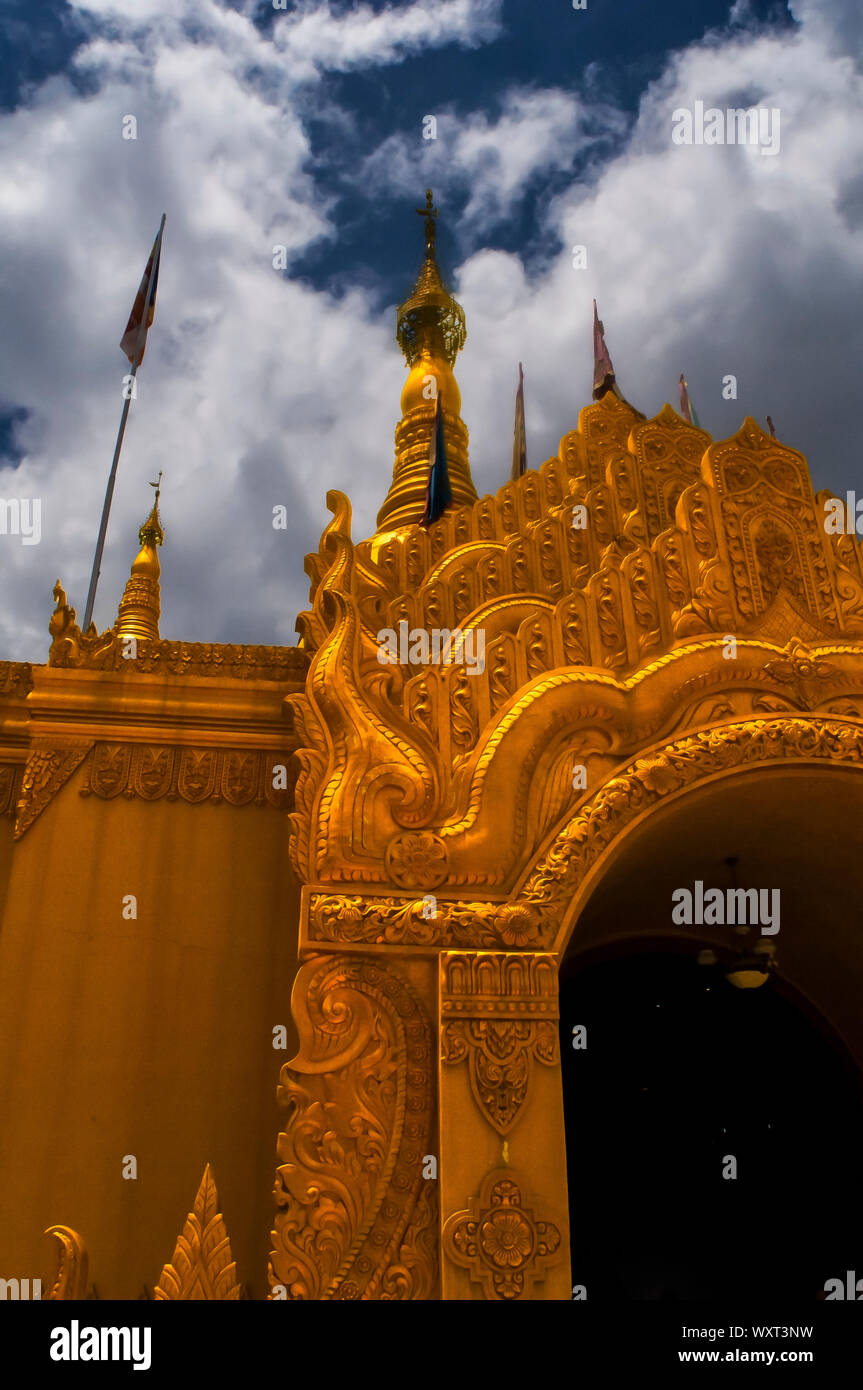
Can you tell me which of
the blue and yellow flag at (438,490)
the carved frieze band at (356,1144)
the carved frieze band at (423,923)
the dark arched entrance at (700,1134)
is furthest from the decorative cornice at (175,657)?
the dark arched entrance at (700,1134)

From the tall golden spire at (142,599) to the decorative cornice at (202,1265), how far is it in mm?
8983

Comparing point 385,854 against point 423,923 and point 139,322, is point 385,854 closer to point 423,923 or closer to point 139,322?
point 423,923

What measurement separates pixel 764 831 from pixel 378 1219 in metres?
3.63

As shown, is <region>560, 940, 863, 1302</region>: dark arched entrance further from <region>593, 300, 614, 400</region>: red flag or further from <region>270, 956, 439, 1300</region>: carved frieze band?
<region>593, 300, 614, 400</region>: red flag

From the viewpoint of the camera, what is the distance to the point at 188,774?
7.81m

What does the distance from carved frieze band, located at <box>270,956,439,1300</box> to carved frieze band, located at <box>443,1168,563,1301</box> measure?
204 millimetres

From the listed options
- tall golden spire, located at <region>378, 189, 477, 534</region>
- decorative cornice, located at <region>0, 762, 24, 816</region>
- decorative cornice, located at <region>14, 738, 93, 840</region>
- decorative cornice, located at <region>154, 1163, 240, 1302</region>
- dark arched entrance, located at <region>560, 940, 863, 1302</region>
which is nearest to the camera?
decorative cornice, located at <region>154, 1163, 240, 1302</region>

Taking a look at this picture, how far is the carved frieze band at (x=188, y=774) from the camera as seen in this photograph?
25.3 ft

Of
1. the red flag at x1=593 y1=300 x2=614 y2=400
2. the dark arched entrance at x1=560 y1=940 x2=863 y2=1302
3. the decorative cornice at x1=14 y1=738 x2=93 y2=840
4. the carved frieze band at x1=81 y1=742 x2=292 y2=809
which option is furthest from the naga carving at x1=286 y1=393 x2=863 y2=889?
the red flag at x1=593 y1=300 x2=614 y2=400

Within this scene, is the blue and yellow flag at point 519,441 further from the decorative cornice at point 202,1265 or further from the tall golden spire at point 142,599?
the decorative cornice at point 202,1265

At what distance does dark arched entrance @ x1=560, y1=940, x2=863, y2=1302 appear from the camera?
9.81 metres

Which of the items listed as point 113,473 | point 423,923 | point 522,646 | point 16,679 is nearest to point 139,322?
point 113,473

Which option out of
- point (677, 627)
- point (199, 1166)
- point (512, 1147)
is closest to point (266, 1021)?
point (199, 1166)
